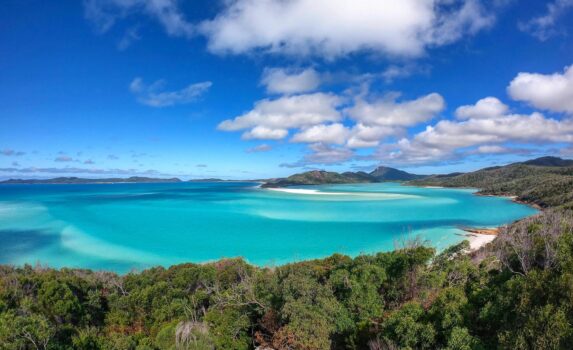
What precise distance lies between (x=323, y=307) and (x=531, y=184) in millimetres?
111387

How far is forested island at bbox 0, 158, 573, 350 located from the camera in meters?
9.19

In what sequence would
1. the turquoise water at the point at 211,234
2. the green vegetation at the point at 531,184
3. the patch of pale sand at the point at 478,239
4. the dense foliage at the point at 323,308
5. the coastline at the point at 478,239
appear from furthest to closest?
the green vegetation at the point at 531,184 → the coastline at the point at 478,239 → the patch of pale sand at the point at 478,239 → the turquoise water at the point at 211,234 → the dense foliage at the point at 323,308

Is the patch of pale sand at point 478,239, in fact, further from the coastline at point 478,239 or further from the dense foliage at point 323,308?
the dense foliage at point 323,308

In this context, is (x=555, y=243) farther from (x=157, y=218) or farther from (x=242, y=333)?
(x=157, y=218)

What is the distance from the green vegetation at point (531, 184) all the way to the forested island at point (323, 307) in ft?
122

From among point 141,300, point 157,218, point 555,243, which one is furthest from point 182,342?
point 157,218

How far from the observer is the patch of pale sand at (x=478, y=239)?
34.7 metres

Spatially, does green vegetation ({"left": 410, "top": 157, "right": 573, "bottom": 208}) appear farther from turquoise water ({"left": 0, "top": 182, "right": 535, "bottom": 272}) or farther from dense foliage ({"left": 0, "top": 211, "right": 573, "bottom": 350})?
dense foliage ({"left": 0, "top": 211, "right": 573, "bottom": 350})

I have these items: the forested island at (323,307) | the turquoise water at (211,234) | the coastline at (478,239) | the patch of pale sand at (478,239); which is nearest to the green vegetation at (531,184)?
the turquoise water at (211,234)

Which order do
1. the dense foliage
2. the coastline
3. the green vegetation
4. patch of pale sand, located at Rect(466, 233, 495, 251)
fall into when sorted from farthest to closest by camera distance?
the green vegetation → the coastline → patch of pale sand, located at Rect(466, 233, 495, 251) → the dense foliage

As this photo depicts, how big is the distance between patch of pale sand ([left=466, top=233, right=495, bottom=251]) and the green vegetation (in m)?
11.8

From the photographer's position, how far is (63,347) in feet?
39.5

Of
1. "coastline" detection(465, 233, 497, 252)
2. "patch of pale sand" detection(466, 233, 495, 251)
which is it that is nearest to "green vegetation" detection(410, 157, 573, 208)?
"coastline" detection(465, 233, 497, 252)

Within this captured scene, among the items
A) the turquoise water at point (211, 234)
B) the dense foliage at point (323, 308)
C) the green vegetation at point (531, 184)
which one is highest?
the green vegetation at point (531, 184)
